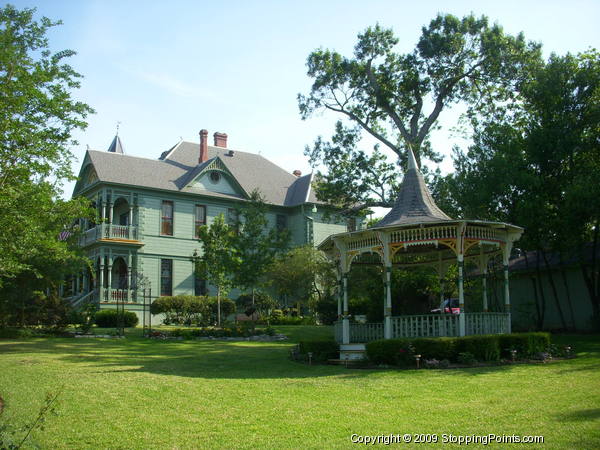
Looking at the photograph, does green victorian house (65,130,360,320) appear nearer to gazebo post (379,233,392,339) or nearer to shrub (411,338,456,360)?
gazebo post (379,233,392,339)

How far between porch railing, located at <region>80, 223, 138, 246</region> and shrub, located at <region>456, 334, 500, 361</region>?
84.2 feet

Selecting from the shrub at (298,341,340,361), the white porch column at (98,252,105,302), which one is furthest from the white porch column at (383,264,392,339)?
the white porch column at (98,252,105,302)

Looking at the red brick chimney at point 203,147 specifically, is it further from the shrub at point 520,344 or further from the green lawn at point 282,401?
the shrub at point 520,344

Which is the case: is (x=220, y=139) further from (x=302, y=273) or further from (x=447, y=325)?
(x=447, y=325)

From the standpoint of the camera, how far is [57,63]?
18062mm

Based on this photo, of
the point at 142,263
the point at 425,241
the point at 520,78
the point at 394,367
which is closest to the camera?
the point at 394,367

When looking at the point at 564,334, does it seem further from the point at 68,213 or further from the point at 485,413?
the point at 68,213

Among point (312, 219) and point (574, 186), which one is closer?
point (574, 186)

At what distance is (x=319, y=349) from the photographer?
56.5 feet

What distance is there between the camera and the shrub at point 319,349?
17203 millimetres

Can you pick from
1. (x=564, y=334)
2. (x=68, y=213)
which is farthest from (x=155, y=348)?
(x=564, y=334)

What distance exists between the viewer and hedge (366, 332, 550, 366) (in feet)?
50.0

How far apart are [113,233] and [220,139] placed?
13800 millimetres

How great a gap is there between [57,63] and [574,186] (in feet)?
55.7
